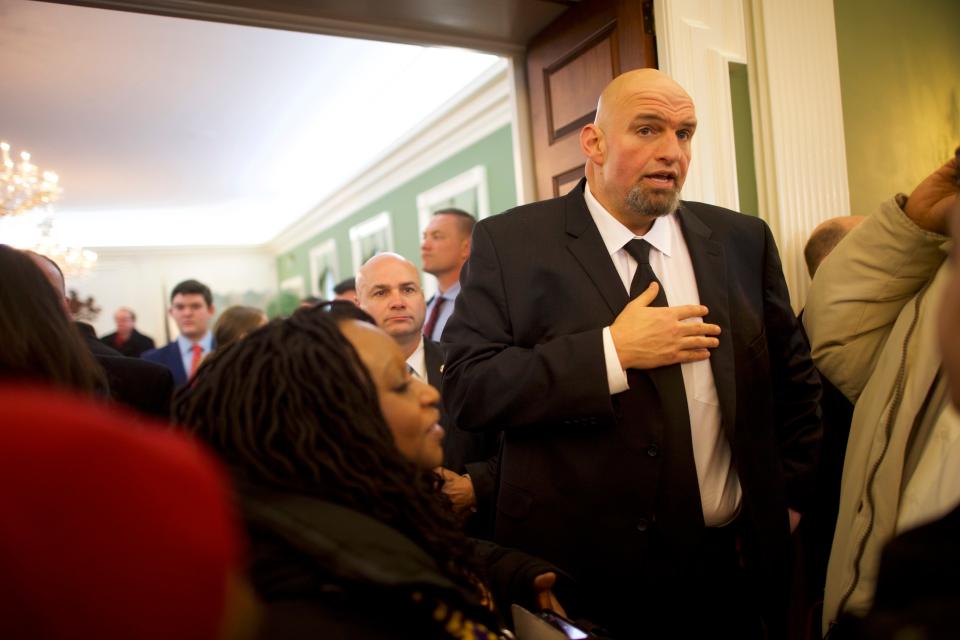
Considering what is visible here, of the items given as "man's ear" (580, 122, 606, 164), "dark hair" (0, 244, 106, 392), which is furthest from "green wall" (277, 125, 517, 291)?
"dark hair" (0, 244, 106, 392)

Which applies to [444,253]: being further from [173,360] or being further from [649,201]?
[649,201]

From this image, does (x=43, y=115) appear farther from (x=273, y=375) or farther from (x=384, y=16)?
(x=273, y=375)

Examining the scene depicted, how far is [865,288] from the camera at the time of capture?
188 centimetres

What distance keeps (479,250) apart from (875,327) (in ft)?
3.58

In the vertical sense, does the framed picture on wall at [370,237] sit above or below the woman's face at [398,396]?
above

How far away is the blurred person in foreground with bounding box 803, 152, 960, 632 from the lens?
5.14ft

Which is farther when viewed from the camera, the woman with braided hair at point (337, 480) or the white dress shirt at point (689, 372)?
the white dress shirt at point (689, 372)

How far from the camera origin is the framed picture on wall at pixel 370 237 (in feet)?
28.0

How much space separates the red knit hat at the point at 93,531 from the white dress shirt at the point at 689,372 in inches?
49.2

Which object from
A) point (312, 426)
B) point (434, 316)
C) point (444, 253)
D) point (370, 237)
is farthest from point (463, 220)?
point (370, 237)

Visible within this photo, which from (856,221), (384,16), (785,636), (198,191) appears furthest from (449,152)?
(198,191)

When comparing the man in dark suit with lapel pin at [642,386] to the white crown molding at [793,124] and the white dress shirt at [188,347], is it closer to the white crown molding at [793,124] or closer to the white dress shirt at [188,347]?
the white crown molding at [793,124]

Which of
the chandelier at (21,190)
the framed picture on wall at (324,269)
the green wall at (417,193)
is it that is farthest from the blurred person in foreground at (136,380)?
the framed picture on wall at (324,269)

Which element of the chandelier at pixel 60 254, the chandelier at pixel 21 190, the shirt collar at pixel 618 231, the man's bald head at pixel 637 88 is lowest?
the shirt collar at pixel 618 231
